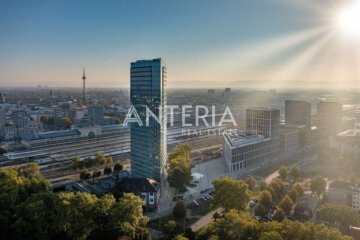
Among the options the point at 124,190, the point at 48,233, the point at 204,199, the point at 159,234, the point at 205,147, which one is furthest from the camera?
the point at 205,147

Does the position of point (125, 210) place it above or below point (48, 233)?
above

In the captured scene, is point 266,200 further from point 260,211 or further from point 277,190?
point 277,190

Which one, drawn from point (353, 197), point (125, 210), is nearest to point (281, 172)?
point (353, 197)

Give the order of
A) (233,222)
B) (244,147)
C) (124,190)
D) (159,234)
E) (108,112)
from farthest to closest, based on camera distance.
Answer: (108,112), (244,147), (124,190), (159,234), (233,222)

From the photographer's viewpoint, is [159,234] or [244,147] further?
[244,147]

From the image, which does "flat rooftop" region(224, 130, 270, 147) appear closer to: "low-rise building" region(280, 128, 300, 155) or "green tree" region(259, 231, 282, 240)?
"low-rise building" region(280, 128, 300, 155)

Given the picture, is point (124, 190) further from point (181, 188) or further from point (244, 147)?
point (244, 147)

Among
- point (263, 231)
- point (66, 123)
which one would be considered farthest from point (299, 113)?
point (66, 123)
